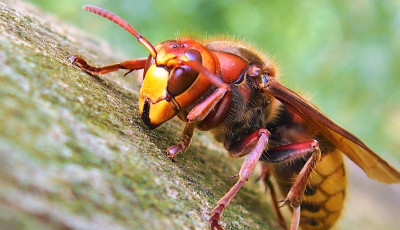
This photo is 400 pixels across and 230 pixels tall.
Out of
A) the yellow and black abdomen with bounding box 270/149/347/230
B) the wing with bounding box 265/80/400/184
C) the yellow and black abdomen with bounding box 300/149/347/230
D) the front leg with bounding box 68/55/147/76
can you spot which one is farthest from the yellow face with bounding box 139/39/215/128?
the yellow and black abdomen with bounding box 300/149/347/230

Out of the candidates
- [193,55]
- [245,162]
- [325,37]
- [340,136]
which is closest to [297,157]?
[340,136]

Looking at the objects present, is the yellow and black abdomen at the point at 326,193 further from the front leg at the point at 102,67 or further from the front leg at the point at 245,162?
the front leg at the point at 102,67

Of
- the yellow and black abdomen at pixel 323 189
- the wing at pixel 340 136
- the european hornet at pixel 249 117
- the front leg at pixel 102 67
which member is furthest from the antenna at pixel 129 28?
the yellow and black abdomen at pixel 323 189

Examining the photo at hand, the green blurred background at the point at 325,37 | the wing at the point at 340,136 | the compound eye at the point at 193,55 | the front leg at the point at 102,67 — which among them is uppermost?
the green blurred background at the point at 325,37

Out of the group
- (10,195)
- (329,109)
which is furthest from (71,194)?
(329,109)

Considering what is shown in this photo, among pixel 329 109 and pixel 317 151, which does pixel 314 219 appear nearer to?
pixel 317 151

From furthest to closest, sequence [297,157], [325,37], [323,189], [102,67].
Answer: [325,37] < [323,189] < [297,157] < [102,67]

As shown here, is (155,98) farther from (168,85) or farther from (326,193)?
(326,193)

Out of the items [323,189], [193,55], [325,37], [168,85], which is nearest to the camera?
[168,85]
